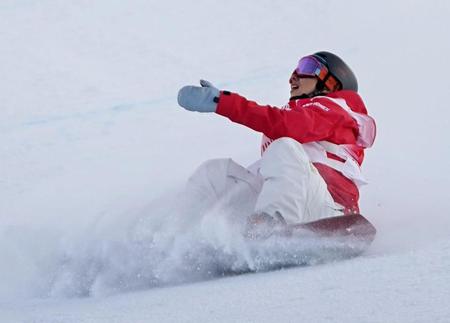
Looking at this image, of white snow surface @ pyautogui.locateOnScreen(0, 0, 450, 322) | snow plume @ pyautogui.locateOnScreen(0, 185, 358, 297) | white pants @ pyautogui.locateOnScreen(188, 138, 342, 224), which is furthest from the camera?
white pants @ pyautogui.locateOnScreen(188, 138, 342, 224)

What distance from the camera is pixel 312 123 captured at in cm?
417

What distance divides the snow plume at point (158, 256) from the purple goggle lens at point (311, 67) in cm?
92

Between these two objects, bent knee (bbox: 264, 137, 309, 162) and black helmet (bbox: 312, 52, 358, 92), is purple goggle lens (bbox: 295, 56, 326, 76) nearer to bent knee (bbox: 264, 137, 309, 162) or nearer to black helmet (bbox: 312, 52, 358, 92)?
black helmet (bbox: 312, 52, 358, 92)

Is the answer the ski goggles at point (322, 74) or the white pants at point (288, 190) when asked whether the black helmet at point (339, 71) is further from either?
the white pants at point (288, 190)

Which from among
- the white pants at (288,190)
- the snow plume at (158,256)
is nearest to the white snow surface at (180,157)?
the snow plume at (158,256)

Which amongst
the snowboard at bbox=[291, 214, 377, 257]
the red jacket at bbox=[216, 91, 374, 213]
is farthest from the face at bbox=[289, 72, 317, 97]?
the snowboard at bbox=[291, 214, 377, 257]

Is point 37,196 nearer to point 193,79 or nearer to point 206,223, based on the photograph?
point 206,223

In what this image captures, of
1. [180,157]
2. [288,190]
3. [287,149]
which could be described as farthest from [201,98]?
[180,157]

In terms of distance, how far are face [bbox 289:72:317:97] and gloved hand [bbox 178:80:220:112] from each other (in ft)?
2.21

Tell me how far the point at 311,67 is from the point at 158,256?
1.45 m

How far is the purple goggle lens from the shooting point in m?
4.67

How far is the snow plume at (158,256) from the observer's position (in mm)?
3639

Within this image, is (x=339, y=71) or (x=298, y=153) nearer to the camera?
(x=298, y=153)

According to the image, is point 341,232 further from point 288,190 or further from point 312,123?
point 312,123
